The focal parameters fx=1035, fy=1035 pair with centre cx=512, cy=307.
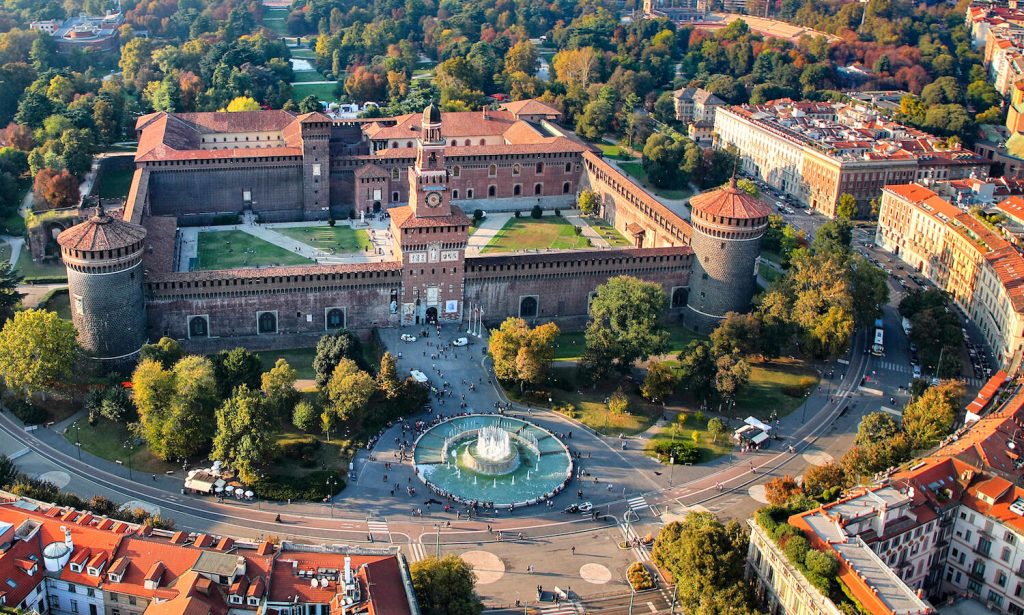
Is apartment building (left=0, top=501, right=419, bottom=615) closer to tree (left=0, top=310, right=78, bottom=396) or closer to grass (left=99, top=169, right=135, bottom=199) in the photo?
tree (left=0, top=310, right=78, bottom=396)

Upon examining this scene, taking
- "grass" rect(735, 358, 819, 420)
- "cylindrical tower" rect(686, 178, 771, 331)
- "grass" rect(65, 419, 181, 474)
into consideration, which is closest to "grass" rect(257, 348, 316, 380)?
"grass" rect(65, 419, 181, 474)

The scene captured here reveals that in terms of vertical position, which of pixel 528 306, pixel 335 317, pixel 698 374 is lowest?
pixel 528 306

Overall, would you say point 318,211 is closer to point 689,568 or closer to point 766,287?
point 766,287

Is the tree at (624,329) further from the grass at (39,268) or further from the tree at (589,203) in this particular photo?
the grass at (39,268)

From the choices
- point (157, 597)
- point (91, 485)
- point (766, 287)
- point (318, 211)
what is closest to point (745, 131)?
point (766, 287)

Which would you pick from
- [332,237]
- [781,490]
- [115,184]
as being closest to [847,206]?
[332,237]

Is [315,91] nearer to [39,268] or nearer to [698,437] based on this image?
[39,268]

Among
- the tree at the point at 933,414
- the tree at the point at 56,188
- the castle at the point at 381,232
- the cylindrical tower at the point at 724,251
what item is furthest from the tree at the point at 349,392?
the tree at the point at 56,188

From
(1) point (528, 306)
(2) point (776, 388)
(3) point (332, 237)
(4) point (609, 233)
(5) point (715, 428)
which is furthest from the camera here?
(4) point (609, 233)
